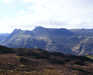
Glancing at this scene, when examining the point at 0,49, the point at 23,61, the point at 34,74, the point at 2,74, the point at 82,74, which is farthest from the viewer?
the point at 0,49

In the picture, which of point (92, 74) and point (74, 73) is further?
point (92, 74)

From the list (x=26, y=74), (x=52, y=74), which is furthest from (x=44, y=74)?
(x=26, y=74)

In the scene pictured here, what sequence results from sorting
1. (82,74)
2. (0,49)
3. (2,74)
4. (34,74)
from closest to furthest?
1. (2,74)
2. (34,74)
3. (82,74)
4. (0,49)

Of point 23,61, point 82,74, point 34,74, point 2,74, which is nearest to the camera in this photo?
point 2,74

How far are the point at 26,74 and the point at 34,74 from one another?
97.9 inches

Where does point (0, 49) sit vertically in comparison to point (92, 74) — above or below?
above

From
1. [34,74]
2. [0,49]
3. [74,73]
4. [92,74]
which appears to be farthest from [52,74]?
[0,49]

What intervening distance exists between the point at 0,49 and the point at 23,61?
1234 inches

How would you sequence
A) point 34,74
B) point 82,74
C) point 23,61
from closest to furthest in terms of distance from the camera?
point 34,74 < point 82,74 < point 23,61

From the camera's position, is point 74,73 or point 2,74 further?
point 74,73

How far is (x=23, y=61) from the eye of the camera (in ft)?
214

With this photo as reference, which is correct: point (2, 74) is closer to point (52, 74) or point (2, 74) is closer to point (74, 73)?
point (52, 74)

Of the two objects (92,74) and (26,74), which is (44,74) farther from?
(92,74)

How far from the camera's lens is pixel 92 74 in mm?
56094
